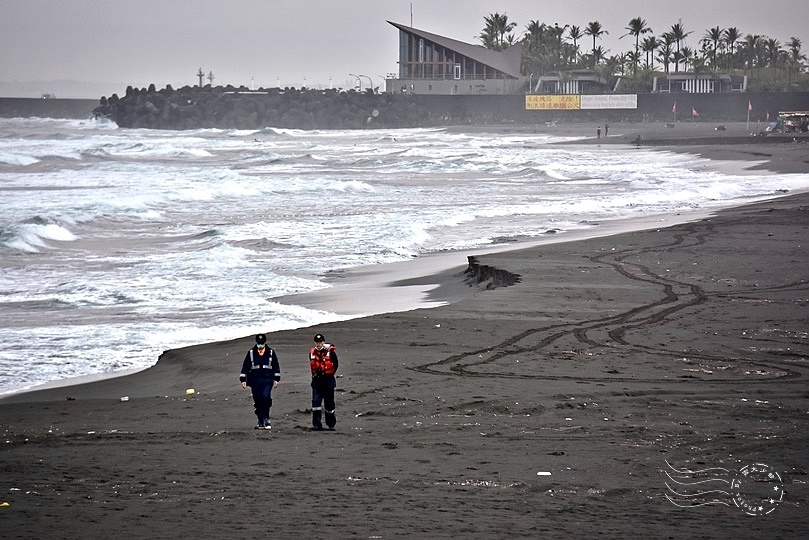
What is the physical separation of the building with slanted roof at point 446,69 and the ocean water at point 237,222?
63.4 meters

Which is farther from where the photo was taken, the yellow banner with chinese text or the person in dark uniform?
the yellow banner with chinese text

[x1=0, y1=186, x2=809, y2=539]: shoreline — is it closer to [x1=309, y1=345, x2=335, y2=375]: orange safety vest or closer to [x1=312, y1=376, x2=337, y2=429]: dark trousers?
[x1=312, y1=376, x2=337, y2=429]: dark trousers

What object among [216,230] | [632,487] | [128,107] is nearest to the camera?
[632,487]

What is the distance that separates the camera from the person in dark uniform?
940 cm

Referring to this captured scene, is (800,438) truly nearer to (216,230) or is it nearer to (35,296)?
(35,296)

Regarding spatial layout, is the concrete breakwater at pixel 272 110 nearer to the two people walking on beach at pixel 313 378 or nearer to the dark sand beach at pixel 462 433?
the dark sand beach at pixel 462 433

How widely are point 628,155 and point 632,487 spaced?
183 ft

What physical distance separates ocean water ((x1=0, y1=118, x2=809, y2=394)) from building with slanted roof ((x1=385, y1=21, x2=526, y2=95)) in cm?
6340

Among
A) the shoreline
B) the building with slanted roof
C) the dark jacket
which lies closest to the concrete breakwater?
the building with slanted roof

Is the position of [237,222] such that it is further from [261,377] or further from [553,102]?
[553,102]

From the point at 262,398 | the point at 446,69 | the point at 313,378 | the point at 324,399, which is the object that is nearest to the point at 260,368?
the point at 262,398

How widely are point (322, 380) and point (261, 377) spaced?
57cm

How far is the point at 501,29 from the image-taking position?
16688cm

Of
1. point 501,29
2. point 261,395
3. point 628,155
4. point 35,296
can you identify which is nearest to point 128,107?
point 501,29
